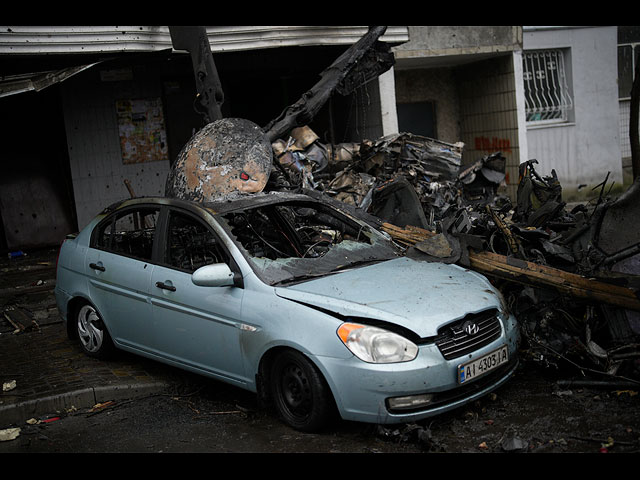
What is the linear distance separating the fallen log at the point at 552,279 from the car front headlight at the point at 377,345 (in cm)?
164

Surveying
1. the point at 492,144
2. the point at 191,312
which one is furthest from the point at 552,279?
the point at 492,144

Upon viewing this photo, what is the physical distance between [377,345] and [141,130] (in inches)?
319

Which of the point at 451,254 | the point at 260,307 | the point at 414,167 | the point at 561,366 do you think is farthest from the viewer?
the point at 414,167

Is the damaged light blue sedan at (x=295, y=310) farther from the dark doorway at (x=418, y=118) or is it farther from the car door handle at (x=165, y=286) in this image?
the dark doorway at (x=418, y=118)

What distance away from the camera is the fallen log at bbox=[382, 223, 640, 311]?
4555 millimetres

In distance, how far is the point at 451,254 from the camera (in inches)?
210

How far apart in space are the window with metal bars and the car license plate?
35.5ft

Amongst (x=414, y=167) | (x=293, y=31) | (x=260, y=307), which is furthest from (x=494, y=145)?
(x=260, y=307)

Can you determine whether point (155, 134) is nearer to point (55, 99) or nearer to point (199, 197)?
point (55, 99)

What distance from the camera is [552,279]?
191 inches

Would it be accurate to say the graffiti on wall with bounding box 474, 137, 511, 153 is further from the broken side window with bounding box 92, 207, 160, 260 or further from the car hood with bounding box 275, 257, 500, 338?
the broken side window with bounding box 92, 207, 160, 260

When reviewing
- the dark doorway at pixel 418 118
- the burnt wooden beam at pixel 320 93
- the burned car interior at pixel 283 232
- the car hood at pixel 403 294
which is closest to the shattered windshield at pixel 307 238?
the burned car interior at pixel 283 232
